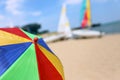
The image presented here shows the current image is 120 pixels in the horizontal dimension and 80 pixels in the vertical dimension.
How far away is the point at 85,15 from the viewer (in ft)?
69.2

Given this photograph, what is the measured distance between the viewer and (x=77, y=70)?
684 cm

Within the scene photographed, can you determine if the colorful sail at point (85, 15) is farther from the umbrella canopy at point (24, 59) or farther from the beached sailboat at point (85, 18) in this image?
the umbrella canopy at point (24, 59)

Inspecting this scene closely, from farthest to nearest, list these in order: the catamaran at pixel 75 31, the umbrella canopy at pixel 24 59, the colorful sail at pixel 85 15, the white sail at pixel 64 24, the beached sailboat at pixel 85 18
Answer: the white sail at pixel 64 24, the colorful sail at pixel 85 15, the beached sailboat at pixel 85 18, the catamaran at pixel 75 31, the umbrella canopy at pixel 24 59

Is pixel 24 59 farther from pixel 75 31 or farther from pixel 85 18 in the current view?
pixel 85 18

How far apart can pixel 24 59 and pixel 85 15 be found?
1872cm

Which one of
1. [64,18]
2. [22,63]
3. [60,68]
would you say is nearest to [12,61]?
[22,63]

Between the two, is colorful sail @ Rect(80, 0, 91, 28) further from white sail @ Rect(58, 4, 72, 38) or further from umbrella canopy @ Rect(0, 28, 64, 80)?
umbrella canopy @ Rect(0, 28, 64, 80)

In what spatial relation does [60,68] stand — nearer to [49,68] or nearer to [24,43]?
[49,68]

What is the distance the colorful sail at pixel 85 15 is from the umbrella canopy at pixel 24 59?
18102 mm

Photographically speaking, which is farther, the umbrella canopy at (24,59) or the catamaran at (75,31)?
the catamaran at (75,31)

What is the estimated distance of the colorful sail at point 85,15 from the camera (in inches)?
822

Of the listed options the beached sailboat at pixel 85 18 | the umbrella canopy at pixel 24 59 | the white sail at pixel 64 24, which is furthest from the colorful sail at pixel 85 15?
the umbrella canopy at pixel 24 59

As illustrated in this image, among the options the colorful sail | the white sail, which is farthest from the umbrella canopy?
the white sail

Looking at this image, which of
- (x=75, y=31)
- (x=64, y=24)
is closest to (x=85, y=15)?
(x=75, y=31)
